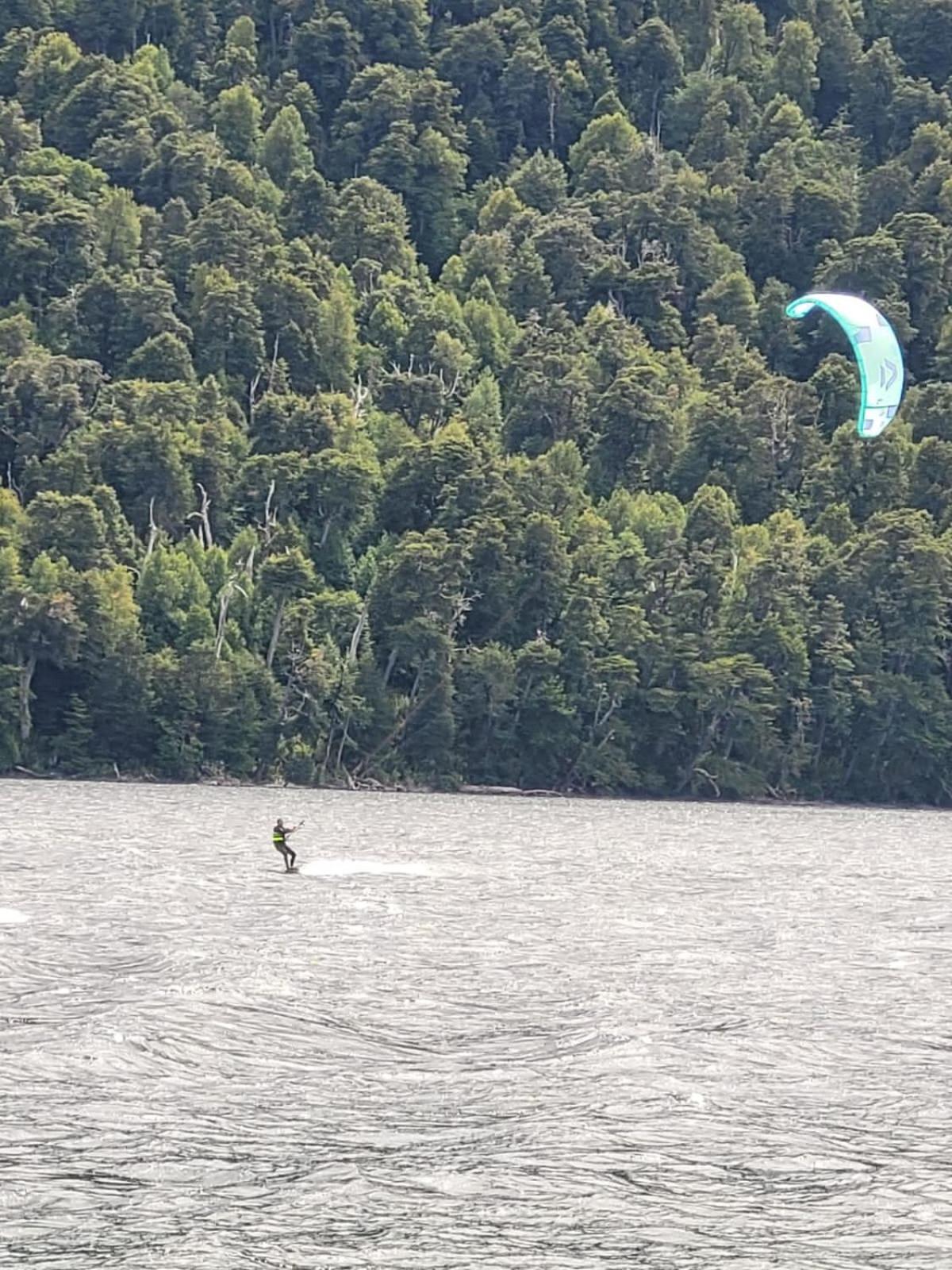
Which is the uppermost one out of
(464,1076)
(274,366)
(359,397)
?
(274,366)

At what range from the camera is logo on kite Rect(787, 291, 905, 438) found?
93250 millimetres

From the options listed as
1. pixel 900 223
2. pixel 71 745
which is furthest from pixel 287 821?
pixel 900 223

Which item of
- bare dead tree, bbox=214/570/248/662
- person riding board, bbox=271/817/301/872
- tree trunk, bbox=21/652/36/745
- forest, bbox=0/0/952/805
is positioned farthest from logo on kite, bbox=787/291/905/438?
tree trunk, bbox=21/652/36/745

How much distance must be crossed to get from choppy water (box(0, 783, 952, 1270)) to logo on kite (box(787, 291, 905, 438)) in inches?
1278

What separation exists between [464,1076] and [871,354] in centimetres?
6645

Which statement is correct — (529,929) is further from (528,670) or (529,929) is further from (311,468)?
(311,468)

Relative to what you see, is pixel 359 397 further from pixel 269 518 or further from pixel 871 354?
pixel 871 354

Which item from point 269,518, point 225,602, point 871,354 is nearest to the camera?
point 871,354

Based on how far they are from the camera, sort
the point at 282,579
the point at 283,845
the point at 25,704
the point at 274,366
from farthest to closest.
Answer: the point at 274,366 < the point at 282,579 < the point at 25,704 < the point at 283,845

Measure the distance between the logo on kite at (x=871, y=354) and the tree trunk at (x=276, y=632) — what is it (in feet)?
136

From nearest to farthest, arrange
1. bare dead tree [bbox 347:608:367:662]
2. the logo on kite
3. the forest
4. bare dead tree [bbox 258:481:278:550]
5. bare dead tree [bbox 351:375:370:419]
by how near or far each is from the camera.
Result: the logo on kite → the forest → bare dead tree [bbox 347:608:367:662] → bare dead tree [bbox 258:481:278:550] → bare dead tree [bbox 351:375:370:419]

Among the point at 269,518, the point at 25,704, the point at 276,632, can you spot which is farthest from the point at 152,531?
the point at 25,704

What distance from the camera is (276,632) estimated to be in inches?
5118

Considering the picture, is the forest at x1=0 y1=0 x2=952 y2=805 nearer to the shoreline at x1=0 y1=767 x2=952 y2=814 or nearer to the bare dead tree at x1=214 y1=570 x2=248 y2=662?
the bare dead tree at x1=214 y1=570 x2=248 y2=662
